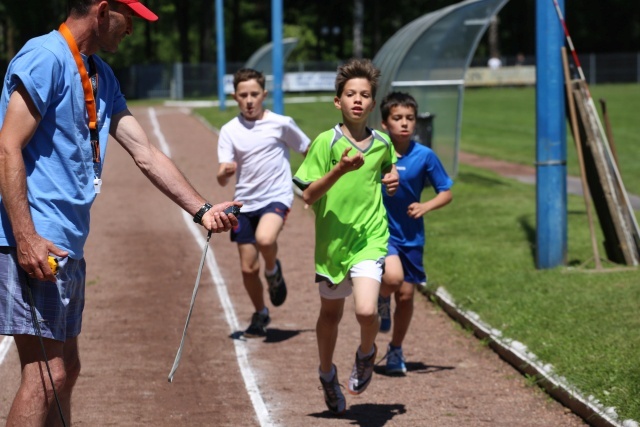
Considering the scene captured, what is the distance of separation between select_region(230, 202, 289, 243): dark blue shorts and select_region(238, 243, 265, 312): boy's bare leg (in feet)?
0.19

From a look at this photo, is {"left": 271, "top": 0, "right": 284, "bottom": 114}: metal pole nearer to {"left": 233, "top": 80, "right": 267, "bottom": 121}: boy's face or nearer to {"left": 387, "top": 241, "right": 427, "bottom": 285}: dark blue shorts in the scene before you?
{"left": 233, "top": 80, "right": 267, "bottom": 121}: boy's face

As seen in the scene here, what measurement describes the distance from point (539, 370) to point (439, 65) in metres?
11.6

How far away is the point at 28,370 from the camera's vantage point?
450 centimetres

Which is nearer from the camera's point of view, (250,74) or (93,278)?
(250,74)

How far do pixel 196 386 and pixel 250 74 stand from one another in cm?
282

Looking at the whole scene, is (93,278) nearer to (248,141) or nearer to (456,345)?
(248,141)

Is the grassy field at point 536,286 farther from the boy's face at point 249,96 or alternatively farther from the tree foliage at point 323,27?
the tree foliage at point 323,27

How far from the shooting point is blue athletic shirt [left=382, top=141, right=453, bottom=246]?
25.7 ft

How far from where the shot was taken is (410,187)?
7.82 m

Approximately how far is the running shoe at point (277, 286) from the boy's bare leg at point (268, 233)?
0.32m

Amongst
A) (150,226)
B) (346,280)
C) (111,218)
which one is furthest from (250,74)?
(111,218)

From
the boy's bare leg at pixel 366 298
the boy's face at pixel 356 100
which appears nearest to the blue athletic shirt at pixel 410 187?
the boy's face at pixel 356 100

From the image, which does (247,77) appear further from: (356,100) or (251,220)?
(356,100)

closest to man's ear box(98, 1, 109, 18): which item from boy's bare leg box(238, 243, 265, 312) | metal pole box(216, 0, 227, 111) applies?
boy's bare leg box(238, 243, 265, 312)
